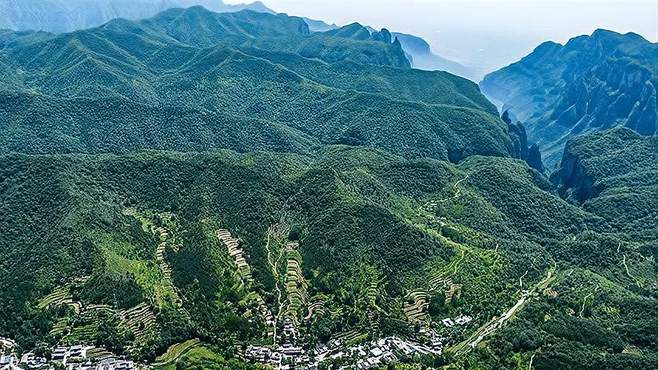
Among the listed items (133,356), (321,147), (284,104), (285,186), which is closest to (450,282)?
(285,186)

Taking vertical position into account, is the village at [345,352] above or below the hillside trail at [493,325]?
below

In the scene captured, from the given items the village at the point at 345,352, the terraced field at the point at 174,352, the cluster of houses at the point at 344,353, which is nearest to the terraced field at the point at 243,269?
the village at the point at 345,352

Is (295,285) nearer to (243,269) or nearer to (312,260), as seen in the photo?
(312,260)

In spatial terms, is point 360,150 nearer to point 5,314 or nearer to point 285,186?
point 285,186

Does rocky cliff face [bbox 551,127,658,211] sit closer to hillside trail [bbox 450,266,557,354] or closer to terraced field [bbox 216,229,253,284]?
hillside trail [bbox 450,266,557,354]

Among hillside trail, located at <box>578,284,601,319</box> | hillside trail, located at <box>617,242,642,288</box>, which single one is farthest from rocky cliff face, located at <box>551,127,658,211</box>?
hillside trail, located at <box>578,284,601,319</box>

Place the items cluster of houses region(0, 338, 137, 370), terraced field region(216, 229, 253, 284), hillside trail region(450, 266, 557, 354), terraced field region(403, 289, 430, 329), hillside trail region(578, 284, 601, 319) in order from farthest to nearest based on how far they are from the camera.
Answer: terraced field region(216, 229, 253, 284) < terraced field region(403, 289, 430, 329) < hillside trail region(578, 284, 601, 319) < hillside trail region(450, 266, 557, 354) < cluster of houses region(0, 338, 137, 370)

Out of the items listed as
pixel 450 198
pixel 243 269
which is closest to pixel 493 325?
pixel 243 269

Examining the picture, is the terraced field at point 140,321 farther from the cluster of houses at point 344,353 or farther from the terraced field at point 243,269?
the terraced field at point 243,269
